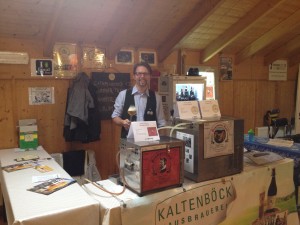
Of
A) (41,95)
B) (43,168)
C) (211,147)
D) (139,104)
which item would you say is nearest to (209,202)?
(211,147)

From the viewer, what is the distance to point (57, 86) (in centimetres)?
365

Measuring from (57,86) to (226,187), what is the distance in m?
2.66

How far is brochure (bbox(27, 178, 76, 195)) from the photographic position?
5.51ft

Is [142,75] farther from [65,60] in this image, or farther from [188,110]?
[65,60]

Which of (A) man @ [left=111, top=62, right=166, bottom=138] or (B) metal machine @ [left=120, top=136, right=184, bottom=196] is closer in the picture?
Answer: (B) metal machine @ [left=120, top=136, right=184, bottom=196]

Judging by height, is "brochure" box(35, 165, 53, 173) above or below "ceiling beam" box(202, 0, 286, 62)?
below

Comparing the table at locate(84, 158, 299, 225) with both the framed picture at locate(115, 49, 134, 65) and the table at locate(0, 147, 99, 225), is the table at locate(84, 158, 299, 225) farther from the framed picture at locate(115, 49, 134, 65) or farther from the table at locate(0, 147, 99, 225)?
the framed picture at locate(115, 49, 134, 65)

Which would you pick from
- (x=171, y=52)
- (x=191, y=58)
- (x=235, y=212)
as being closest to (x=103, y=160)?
(x=171, y=52)

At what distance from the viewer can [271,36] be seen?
15.2 feet

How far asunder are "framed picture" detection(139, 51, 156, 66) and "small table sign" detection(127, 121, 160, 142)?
9.08 ft

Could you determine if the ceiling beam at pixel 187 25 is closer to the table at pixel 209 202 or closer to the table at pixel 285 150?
the table at pixel 285 150

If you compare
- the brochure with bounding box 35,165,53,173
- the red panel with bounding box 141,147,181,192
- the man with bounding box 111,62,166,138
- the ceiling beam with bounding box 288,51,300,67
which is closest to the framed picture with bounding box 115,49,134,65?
the man with bounding box 111,62,166,138

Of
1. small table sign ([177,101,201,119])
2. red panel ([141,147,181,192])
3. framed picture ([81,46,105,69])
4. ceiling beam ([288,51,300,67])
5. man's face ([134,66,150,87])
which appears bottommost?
red panel ([141,147,181,192])

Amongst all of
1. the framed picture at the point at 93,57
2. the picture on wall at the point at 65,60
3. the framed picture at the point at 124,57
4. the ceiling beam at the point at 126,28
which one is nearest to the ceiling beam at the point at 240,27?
the framed picture at the point at 124,57
